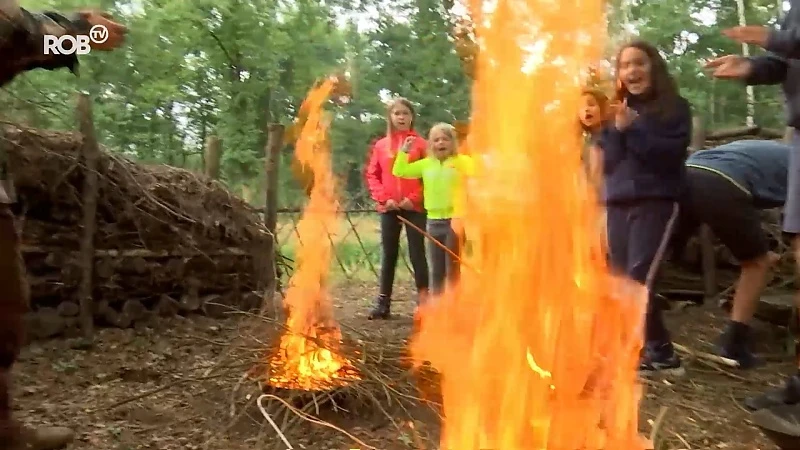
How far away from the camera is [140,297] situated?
176 inches

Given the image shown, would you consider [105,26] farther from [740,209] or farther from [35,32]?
[740,209]

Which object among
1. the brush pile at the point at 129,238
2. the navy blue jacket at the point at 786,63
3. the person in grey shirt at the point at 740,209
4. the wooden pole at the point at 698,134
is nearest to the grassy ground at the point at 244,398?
the person in grey shirt at the point at 740,209

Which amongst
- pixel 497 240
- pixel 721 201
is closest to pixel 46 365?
pixel 497 240

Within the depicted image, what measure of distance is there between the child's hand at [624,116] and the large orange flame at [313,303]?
4.80 ft

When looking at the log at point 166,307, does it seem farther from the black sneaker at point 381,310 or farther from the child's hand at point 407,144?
the child's hand at point 407,144

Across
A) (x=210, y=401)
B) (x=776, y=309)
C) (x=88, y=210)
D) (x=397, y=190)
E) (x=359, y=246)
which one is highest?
(x=397, y=190)

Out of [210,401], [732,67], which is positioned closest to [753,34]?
[732,67]

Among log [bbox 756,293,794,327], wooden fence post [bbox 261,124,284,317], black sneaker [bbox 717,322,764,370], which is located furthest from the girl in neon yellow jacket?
log [bbox 756,293,794,327]

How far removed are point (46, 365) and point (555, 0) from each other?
119 inches

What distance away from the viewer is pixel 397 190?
177 inches

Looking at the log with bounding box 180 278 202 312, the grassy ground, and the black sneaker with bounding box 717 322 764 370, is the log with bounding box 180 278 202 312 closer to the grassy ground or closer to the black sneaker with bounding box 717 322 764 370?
the grassy ground

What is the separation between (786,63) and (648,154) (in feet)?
2.38

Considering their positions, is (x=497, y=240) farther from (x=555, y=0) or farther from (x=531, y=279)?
(x=555, y=0)

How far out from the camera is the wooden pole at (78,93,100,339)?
3.97 m
